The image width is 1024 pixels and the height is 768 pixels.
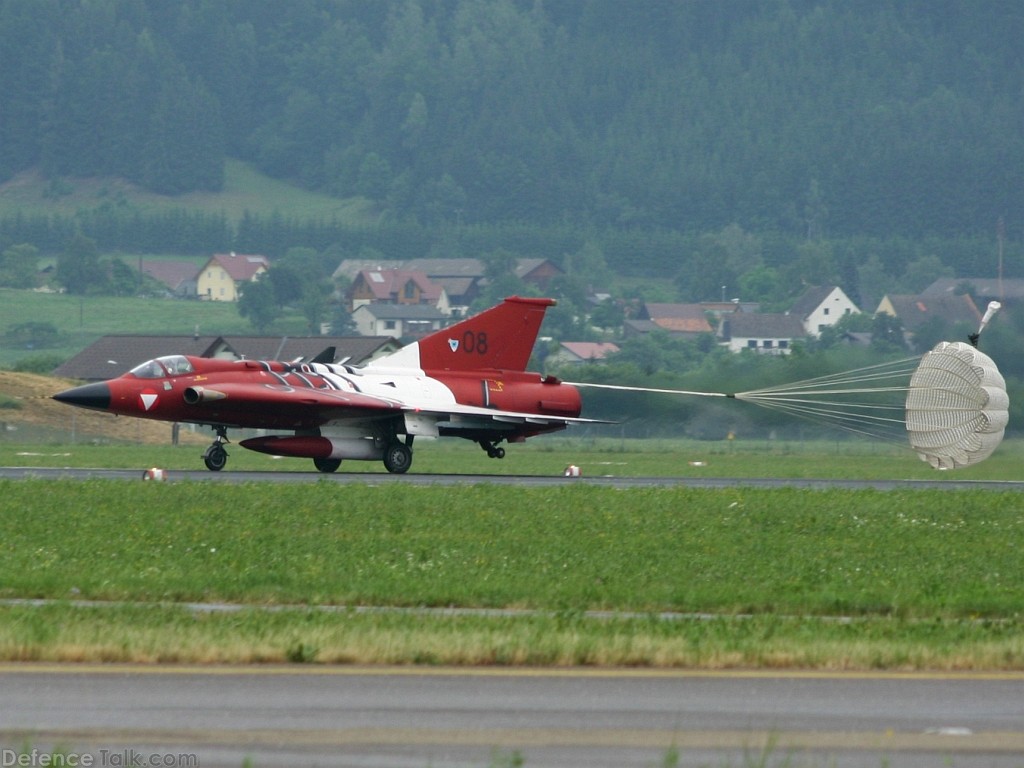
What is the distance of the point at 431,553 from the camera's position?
1711 centimetres

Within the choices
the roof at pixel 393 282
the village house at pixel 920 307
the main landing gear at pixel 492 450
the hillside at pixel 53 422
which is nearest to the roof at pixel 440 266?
the roof at pixel 393 282

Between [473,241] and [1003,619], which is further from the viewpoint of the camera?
[473,241]

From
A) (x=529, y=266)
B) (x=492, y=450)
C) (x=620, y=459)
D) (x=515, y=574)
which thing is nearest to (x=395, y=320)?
(x=529, y=266)

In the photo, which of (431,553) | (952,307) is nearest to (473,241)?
(952,307)

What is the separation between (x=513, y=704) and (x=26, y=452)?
114 feet

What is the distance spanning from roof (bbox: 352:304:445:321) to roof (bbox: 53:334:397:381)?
194ft

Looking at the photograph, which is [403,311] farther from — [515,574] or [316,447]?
[515,574]

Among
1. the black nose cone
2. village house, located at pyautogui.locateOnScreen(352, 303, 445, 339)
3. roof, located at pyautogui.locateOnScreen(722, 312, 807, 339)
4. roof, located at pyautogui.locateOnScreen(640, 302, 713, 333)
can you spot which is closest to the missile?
the black nose cone

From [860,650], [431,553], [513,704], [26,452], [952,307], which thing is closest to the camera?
[513,704]

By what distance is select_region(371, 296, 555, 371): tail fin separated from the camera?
113 feet

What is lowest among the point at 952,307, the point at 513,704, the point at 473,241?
the point at 513,704

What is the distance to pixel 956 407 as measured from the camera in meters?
29.9

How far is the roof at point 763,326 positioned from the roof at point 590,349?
1329cm

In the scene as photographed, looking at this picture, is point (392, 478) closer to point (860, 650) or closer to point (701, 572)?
point (701, 572)
